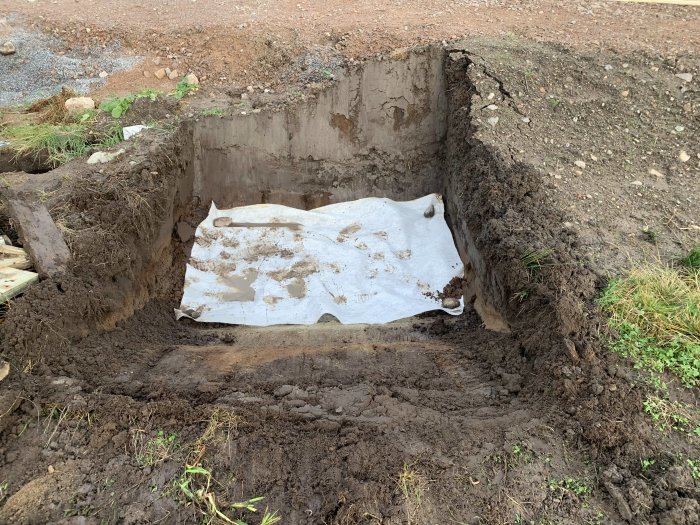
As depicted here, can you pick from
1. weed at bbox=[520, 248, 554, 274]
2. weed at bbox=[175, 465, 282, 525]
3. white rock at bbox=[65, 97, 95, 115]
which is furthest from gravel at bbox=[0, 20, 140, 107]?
weed at bbox=[520, 248, 554, 274]

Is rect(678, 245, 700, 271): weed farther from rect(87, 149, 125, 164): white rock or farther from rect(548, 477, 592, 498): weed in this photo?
rect(87, 149, 125, 164): white rock

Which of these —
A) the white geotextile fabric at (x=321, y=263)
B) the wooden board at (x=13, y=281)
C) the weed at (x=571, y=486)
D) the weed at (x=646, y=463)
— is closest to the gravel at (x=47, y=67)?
the white geotextile fabric at (x=321, y=263)

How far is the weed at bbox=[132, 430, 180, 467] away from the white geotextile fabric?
7.24ft

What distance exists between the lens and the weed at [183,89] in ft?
18.1

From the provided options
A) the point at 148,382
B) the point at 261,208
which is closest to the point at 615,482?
the point at 148,382

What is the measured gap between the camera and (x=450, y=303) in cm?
489

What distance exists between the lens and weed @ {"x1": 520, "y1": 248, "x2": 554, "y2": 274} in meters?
3.65

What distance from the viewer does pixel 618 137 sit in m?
4.82

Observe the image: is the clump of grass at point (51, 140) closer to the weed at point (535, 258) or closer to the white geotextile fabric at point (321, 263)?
the white geotextile fabric at point (321, 263)

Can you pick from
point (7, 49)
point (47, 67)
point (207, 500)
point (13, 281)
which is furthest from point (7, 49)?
point (207, 500)

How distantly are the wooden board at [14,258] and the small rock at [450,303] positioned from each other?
11.9 ft

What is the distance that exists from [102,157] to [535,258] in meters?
4.08

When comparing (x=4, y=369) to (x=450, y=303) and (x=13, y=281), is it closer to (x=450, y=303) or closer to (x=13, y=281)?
(x=13, y=281)

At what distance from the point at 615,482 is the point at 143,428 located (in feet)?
8.25
